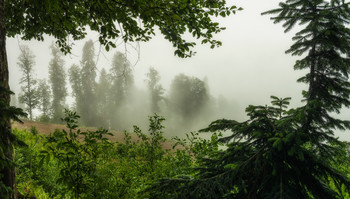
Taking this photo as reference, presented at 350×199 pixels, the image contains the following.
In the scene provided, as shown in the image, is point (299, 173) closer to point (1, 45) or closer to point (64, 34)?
point (1, 45)

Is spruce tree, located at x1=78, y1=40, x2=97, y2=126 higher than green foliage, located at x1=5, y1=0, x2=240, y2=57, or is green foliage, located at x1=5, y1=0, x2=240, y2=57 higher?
spruce tree, located at x1=78, y1=40, x2=97, y2=126

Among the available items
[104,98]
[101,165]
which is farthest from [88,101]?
[101,165]

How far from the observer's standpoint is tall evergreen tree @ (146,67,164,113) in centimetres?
3781

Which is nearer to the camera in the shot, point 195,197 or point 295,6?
point 195,197

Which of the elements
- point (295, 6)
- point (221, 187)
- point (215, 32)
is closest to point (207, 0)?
point (215, 32)

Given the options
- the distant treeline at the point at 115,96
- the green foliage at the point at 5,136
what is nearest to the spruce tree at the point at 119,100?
the distant treeline at the point at 115,96

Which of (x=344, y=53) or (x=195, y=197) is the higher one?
(x=344, y=53)

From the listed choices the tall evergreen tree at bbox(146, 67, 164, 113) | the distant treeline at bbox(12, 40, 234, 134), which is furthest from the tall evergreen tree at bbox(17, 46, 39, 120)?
the tall evergreen tree at bbox(146, 67, 164, 113)

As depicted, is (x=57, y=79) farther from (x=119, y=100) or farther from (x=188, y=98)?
(x=188, y=98)

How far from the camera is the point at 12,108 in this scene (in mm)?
1506

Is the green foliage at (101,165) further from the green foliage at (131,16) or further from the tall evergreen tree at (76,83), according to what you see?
the tall evergreen tree at (76,83)

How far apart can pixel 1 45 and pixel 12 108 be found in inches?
48.5

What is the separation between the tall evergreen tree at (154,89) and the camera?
124 ft

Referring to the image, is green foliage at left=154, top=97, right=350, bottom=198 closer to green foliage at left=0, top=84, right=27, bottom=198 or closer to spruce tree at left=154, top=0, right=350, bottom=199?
spruce tree at left=154, top=0, right=350, bottom=199
